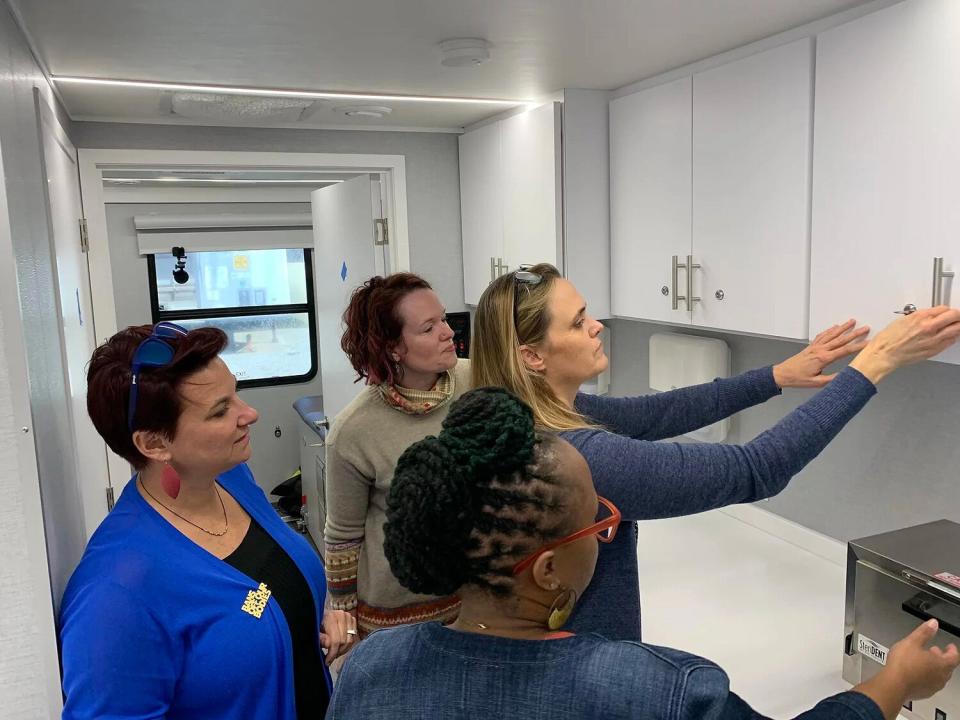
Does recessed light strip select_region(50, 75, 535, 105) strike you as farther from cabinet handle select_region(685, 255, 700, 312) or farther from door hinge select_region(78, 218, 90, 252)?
cabinet handle select_region(685, 255, 700, 312)

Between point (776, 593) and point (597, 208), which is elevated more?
point (597, 208)

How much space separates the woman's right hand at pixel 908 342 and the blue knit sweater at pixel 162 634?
96 centimetres

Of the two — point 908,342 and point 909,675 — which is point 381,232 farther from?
point 909,675

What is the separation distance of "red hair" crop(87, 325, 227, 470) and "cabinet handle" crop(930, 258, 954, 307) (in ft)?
4.17

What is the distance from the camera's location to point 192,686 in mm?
923

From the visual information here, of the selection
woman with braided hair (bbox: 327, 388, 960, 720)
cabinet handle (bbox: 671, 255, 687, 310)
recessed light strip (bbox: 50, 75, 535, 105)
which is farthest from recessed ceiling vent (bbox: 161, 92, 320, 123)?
woman with braided hair (bbox: 327, 388, 960, 720)

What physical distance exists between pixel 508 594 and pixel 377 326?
2.95ft

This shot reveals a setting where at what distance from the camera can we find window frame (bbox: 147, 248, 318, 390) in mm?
4613

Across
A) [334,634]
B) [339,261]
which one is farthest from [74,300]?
[339,261]

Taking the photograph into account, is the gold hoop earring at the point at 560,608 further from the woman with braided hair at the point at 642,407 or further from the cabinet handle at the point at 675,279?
the cabinet handle at the point at 675,279

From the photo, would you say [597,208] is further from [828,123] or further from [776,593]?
[776,593]

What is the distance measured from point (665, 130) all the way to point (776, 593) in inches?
50.1

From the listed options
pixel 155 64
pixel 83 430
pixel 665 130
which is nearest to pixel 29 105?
pixel 155 64

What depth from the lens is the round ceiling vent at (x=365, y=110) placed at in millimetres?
2346
